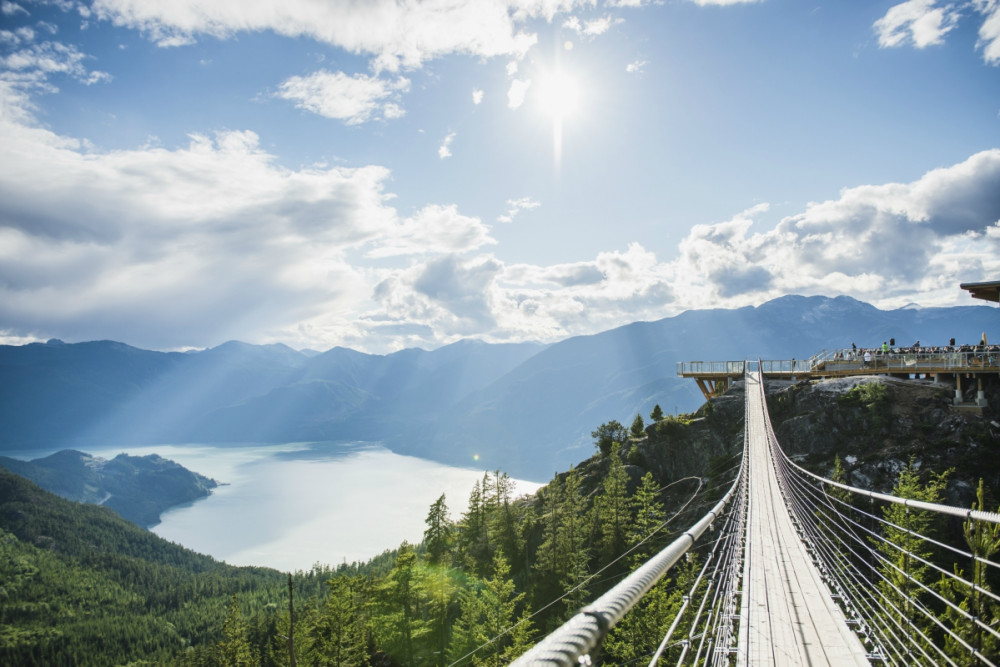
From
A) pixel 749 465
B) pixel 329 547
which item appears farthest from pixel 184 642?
pixel 749 465

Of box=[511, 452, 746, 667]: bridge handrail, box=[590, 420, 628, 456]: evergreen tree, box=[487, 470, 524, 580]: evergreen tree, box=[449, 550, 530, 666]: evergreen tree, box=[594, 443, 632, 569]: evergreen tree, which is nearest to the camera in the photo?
box=[511, 452, 746, 667]: bridge handrail

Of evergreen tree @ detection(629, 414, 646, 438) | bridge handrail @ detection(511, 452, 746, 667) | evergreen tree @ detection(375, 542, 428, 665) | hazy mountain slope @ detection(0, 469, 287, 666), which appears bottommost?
hazy mountain slope @ detection(0, 469, 287, 666)

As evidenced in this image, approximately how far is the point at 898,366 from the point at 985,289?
503cm

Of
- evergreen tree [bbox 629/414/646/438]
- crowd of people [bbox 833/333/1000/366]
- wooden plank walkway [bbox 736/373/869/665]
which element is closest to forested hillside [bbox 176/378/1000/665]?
evergreen tree [bbox 629/414/646/438]

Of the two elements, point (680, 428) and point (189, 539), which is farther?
point (189, 539)

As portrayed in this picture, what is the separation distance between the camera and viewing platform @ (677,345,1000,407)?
857 inches

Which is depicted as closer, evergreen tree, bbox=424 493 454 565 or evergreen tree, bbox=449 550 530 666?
evergreen tree, bbox=449 550 530 666

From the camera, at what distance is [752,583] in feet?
28.5

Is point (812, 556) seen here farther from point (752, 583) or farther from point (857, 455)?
point (857, 455)

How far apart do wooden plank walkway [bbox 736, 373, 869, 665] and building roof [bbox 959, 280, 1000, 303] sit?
1809cm

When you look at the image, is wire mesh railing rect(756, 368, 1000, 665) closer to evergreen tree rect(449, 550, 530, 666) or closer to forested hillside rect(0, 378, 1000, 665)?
forested hillside rect(0, 378, 1000, 665)

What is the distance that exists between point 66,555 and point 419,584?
170m

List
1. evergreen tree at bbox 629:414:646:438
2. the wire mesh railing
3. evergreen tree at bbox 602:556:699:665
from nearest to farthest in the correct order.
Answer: the wire mesh railing, evergreen tree at bbox 602:556:699:665, evergreen tree at bbox 629:414:646:438

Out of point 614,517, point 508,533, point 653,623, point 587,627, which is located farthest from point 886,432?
point 587,627
